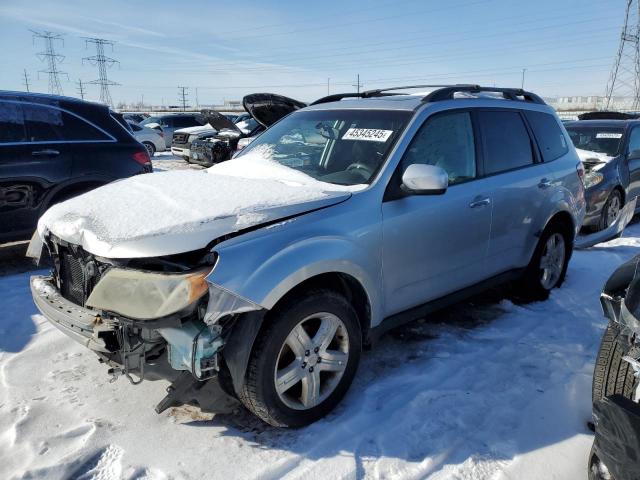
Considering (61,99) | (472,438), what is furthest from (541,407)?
(61,99)

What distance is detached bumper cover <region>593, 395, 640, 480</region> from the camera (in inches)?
68.6

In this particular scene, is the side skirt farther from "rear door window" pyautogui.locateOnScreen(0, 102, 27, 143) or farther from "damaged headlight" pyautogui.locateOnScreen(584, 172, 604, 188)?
"rear door window" pyautogui.locateOnScreen(0, 102, 27, 143)

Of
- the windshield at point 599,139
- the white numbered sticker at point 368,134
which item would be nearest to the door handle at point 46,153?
the white numbered sticker at point 368,134

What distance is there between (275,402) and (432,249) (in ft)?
4.90

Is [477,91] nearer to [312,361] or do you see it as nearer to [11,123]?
[312,361]

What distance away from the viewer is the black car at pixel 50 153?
17.5 feet

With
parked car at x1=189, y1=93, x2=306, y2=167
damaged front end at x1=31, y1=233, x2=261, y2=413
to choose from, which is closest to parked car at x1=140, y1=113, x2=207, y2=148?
parked car at x1=189, y1=93, x2=306, y2=167

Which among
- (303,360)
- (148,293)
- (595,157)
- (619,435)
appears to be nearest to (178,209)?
(148,293)

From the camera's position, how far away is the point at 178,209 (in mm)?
2703

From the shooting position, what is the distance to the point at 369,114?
143 inches

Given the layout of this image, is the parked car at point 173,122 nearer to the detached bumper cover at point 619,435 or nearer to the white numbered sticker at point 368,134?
the white numbered sticker at point 368,134

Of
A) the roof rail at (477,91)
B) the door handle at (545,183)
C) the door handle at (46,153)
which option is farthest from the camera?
the door handle at (46,153)

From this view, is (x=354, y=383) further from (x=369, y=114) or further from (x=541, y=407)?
(x=369, y=114)

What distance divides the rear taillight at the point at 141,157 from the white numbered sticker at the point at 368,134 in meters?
3.60
